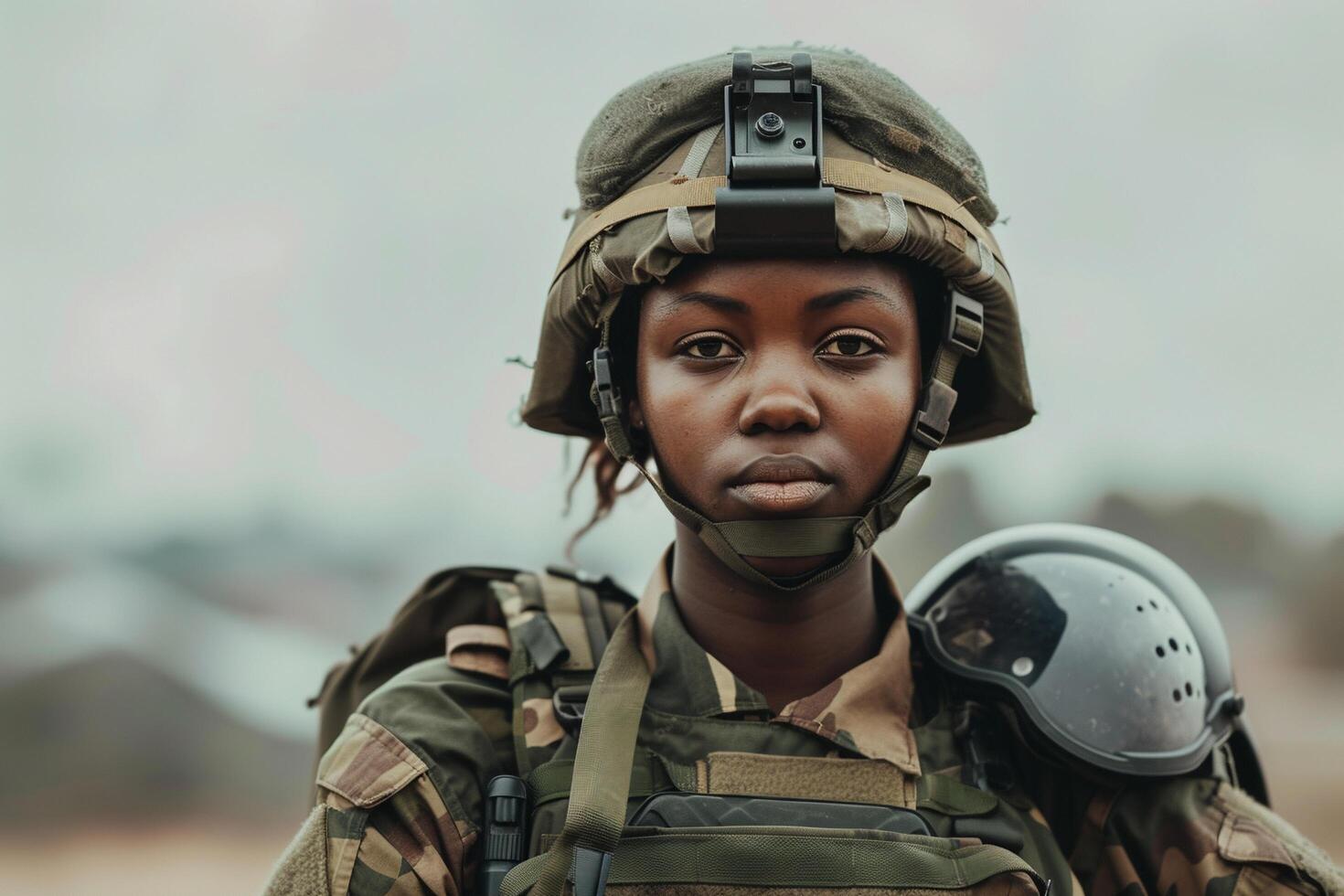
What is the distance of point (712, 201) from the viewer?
3182 millimetres

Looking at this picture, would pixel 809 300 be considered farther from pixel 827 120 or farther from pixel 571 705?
pixel 571 705

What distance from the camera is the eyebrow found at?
3.14 m

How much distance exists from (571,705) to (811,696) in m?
0.54

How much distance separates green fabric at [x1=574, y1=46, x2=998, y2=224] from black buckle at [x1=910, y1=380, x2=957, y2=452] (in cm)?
49

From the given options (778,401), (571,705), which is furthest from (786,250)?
(571,705)

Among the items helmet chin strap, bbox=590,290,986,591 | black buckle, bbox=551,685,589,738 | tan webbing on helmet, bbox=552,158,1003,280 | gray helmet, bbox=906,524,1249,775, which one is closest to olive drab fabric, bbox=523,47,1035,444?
tan webbing on helmet, bbox=552,158,1003,280

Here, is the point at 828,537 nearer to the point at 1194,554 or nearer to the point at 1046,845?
the point at 1046,845

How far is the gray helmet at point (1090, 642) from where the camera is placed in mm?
3281

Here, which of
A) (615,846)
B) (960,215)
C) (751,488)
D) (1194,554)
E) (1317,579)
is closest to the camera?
(615,846)

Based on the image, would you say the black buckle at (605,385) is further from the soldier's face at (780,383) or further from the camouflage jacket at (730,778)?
the camouflage jacket at (730,778)

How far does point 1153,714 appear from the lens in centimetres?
329

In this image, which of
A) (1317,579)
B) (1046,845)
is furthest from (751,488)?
(1317,579)

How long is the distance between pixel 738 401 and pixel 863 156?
66cm

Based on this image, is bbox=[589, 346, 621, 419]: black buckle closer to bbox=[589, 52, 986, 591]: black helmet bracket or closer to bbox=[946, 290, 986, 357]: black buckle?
bbox=[589, 52, 986, 591]: black helmet bracket
